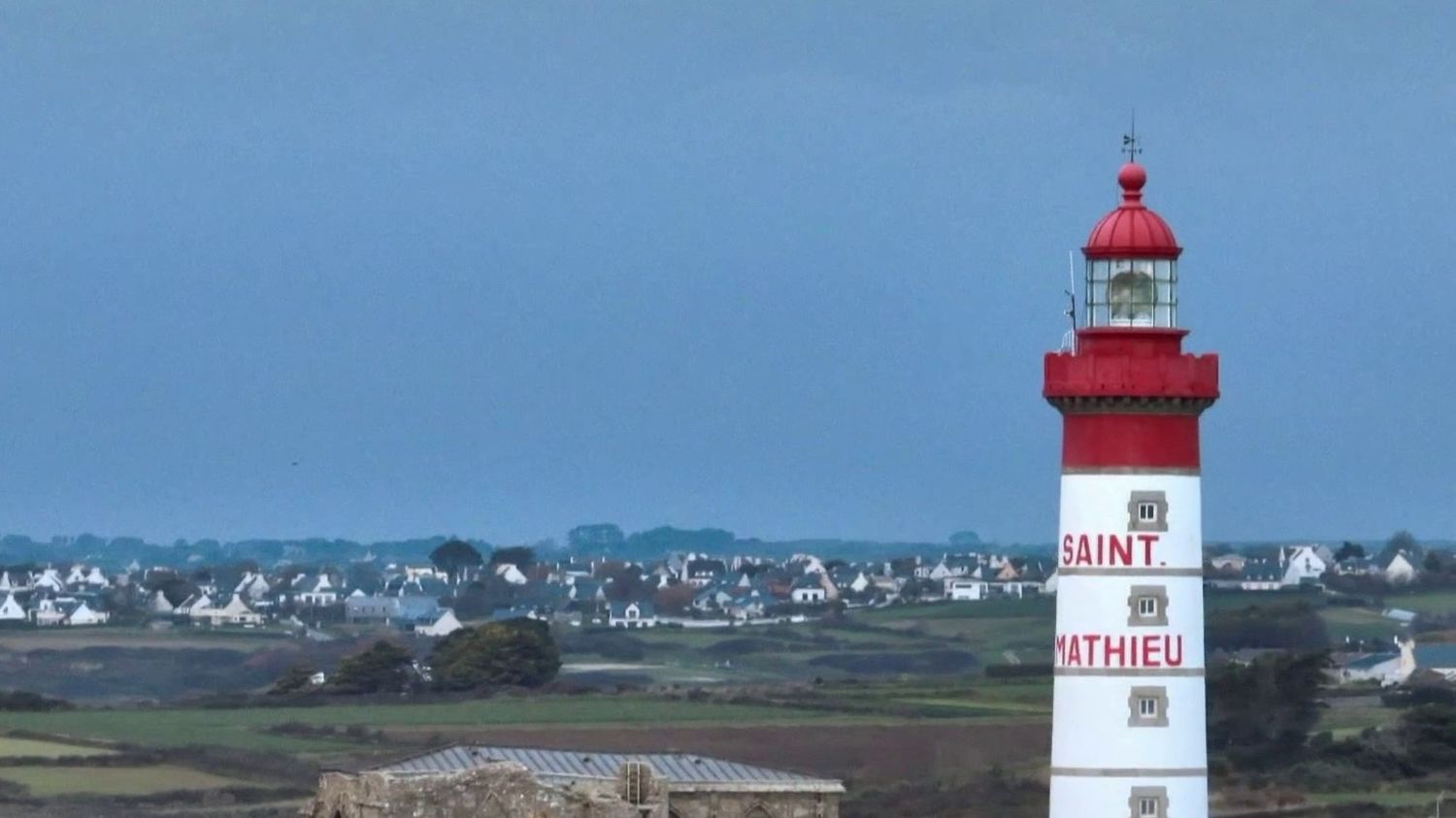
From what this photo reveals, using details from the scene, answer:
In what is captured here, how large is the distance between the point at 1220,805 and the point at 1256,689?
865cm

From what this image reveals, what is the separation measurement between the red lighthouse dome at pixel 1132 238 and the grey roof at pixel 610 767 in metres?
4.97

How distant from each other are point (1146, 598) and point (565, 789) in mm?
4140

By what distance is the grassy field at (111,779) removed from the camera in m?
59.8

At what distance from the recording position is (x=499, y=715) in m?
69.3

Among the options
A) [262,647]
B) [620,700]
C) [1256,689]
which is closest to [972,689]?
[620,700]

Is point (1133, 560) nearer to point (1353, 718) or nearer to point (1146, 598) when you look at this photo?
point (1146, 598)

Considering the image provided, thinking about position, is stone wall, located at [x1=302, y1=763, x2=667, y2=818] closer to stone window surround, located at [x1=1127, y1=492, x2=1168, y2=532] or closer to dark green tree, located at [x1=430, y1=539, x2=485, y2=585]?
stone window surround, located at [x1=1127, y1=492, x2=1168, y2=532]

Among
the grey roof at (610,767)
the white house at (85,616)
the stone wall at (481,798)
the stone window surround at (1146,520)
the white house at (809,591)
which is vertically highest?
the white house at (809,591)

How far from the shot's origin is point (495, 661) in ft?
262

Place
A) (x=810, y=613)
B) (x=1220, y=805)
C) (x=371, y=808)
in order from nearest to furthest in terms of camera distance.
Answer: (x=371, y=808) < (x=1220, y=805) < (x=810, y=613)

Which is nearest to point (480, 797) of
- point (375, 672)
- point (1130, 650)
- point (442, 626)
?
point (1130, 650)

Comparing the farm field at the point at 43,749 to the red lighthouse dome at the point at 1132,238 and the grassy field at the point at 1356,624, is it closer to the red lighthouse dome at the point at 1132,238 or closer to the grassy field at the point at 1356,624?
the grassy field at the point at 1356,624

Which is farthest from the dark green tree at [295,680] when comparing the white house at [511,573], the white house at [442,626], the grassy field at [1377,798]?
the white house at [511,573]

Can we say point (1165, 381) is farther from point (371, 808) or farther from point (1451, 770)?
point (1451, 770)
